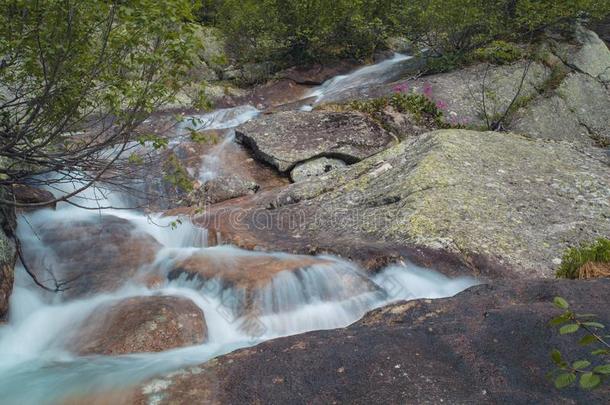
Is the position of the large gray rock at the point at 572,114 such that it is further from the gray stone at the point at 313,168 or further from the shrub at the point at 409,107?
the gray stone at the point at 313,168

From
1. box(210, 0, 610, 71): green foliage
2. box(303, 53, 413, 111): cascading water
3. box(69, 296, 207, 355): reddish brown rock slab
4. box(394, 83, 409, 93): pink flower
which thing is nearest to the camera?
box(69, 296, 207, 355): reddish brown rock slab

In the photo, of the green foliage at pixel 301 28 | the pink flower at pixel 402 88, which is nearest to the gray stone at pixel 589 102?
the pink flower at pixel 402 88

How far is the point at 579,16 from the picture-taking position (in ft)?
47.0

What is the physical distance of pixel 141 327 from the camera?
498 cm

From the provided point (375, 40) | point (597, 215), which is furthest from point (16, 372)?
point (375, 40)

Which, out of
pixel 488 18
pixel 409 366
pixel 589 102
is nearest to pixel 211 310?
pixel 409 366

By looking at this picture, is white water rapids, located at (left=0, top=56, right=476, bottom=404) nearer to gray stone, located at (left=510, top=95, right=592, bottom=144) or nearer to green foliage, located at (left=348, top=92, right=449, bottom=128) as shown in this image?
green foliage, located at (left=348, top=92, right=449, bottom=128)

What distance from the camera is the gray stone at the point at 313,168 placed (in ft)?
33.9

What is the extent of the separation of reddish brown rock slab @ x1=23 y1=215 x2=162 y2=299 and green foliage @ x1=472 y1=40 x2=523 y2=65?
10.8m

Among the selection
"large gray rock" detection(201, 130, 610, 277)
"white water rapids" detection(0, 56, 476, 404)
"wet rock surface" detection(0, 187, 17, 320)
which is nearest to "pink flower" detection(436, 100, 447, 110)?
"large gray rock" detection(201, 130, 610, 277)

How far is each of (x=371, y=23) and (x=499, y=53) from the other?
4.28 meters

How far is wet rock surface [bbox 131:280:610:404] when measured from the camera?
302 centimetres

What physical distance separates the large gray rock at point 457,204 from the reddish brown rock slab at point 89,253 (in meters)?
1.22

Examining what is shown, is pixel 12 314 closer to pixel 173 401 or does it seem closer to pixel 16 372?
Result: pixel 16 372
